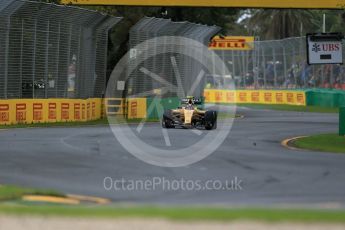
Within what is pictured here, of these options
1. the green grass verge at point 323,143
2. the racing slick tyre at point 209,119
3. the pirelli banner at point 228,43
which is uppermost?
the pirelli banner at point 228,43

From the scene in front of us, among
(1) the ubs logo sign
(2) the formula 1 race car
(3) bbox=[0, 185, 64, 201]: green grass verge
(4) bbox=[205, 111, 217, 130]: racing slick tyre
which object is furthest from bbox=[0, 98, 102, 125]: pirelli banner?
(3) bbox=[0, 185, 64, 201]: green grass verge

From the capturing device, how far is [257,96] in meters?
68.9

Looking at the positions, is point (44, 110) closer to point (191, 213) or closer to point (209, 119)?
point (209, 119)

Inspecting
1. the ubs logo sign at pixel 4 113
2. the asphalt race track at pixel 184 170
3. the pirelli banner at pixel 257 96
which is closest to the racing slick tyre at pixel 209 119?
the asphalt race track at pixel 184 170

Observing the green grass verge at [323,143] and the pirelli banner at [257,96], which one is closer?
the green grass verge at [323,143]

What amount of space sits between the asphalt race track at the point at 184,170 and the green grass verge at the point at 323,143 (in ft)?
2.38

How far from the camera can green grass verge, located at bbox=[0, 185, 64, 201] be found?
40.1 ft

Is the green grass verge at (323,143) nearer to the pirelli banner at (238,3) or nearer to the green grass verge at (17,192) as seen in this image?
the green grass verge at (17,192)

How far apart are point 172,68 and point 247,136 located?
1760cm

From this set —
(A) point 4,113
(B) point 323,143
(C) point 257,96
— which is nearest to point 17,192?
(B) point 323,143

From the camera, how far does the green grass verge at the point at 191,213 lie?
969 cm

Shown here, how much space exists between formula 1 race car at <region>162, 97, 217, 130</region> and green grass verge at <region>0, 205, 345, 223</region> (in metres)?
19.2

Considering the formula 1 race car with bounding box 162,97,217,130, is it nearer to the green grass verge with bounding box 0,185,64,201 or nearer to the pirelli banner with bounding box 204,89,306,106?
the green grass verge with bounding box 0,185,64,201

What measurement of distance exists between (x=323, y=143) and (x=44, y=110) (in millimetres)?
12549
